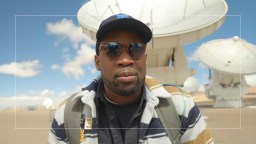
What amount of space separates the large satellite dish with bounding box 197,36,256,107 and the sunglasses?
25457 millimetres

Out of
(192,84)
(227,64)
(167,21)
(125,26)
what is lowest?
(192,84)

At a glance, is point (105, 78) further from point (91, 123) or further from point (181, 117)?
point (181, 117)

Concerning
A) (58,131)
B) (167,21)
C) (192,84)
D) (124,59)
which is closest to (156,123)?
(124,59)

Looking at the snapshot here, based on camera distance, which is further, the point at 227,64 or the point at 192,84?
the point at 192,84

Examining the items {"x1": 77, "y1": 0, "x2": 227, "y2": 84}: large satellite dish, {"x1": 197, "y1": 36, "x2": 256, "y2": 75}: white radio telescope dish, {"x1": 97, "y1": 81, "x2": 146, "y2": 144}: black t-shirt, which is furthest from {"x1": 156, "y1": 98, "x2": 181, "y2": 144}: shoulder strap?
{"x1": 197, "y1": 36, "x2": 256, "y2": 75}: white radio telescope dish

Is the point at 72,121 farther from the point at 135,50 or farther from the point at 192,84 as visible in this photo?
the point at 192,84

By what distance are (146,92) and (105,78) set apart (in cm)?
28

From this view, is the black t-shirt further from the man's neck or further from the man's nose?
the man's nose

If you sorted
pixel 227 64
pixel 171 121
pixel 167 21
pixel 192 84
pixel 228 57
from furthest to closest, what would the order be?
pixel 192 84, pixel 228 57, pixel 227 64, pixel 167 21, pixel 171 121

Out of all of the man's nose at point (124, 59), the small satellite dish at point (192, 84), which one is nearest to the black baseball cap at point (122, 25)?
the man's nose at point (124, 59)

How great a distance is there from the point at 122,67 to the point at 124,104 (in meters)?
0.25

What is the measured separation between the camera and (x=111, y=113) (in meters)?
2.32

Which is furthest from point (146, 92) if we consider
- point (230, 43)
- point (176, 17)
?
point (230, 43)

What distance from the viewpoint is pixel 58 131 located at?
236 cm
